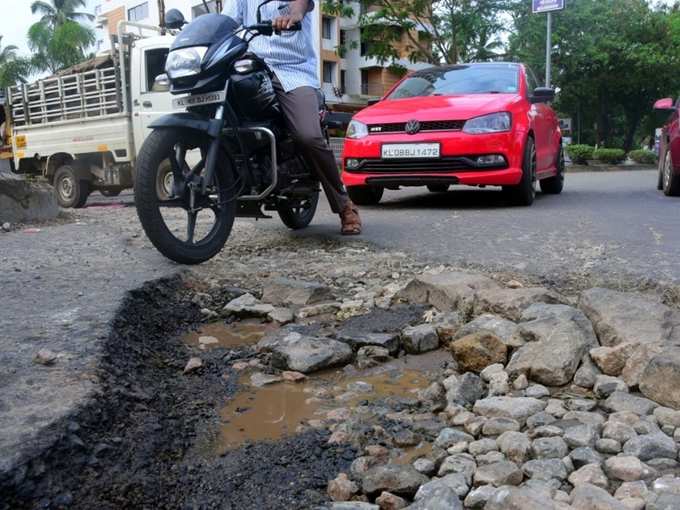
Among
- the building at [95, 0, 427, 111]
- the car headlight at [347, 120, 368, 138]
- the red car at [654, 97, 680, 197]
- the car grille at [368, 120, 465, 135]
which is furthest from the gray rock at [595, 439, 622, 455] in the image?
the building at [95, 0, 427, 111]

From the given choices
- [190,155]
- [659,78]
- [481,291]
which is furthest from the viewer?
[659,78]

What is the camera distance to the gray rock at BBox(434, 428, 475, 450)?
182 centimetres

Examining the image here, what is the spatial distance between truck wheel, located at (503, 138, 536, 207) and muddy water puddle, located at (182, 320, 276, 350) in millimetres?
4093

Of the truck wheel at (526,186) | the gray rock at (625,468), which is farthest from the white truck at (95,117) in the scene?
the gray rock at (625,468)

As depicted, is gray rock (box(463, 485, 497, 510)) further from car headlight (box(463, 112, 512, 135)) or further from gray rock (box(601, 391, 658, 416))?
car headlight (box(463, 112, 512, 135))

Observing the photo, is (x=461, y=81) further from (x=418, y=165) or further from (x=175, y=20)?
(x=175, y=20)

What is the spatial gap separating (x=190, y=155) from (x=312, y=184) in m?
1.13

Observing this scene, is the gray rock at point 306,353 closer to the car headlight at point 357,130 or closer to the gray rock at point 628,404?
the gray rock at point 628,404

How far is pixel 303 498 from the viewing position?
5.17ft

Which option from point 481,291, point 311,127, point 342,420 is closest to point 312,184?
point 311,127

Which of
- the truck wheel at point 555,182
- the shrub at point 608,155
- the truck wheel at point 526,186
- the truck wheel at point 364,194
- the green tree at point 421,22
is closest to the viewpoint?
the truck wheel at point 526,186

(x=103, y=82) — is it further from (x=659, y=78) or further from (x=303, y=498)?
(x=659, y=78)

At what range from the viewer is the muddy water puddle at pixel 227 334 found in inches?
108

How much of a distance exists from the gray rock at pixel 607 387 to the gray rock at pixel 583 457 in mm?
447
